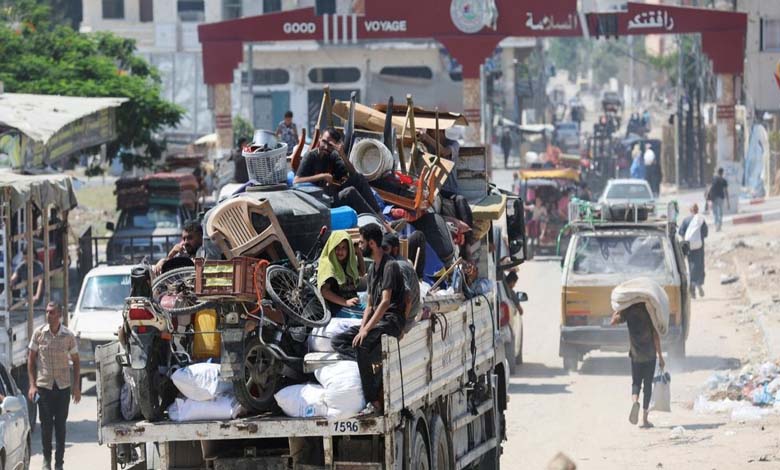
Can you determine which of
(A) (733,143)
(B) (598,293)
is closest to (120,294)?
(B) (598,293)

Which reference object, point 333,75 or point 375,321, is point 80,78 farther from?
point 333,75

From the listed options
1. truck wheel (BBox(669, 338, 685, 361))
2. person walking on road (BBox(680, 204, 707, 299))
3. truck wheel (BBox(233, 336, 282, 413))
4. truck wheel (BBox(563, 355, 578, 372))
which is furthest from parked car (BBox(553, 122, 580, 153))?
truck wheel (BBox(233, 336, 282, 413))

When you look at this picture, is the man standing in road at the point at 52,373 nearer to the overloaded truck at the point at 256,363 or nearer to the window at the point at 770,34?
the overloaded truck at the point at 256,363

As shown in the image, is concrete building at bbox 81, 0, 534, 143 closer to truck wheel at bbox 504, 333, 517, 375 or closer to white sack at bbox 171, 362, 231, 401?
truck wheel at bbox 504, 333, 517, 375

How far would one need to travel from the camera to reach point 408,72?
68.7 metres

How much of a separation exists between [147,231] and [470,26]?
21.2m

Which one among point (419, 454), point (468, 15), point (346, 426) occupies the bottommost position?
point (419, 454)

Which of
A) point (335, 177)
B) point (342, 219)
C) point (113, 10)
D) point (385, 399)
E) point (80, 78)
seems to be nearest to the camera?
point (385, 399)

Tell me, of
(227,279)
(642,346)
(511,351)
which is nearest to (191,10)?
(511,351)

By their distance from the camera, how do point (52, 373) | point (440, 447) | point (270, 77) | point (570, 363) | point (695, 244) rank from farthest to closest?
point (270, 77) → point (695, 244) → point (570, 363) → point (52, 373) → point (440, 447)

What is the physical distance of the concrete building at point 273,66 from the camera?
66.5 metres

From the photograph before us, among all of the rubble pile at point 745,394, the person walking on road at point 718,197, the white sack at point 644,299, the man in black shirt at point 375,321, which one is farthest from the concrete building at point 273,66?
the man in black shirt at point 375,321

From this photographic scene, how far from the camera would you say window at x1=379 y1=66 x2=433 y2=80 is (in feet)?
224

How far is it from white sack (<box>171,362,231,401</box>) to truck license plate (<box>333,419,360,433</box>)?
2.71 ft
